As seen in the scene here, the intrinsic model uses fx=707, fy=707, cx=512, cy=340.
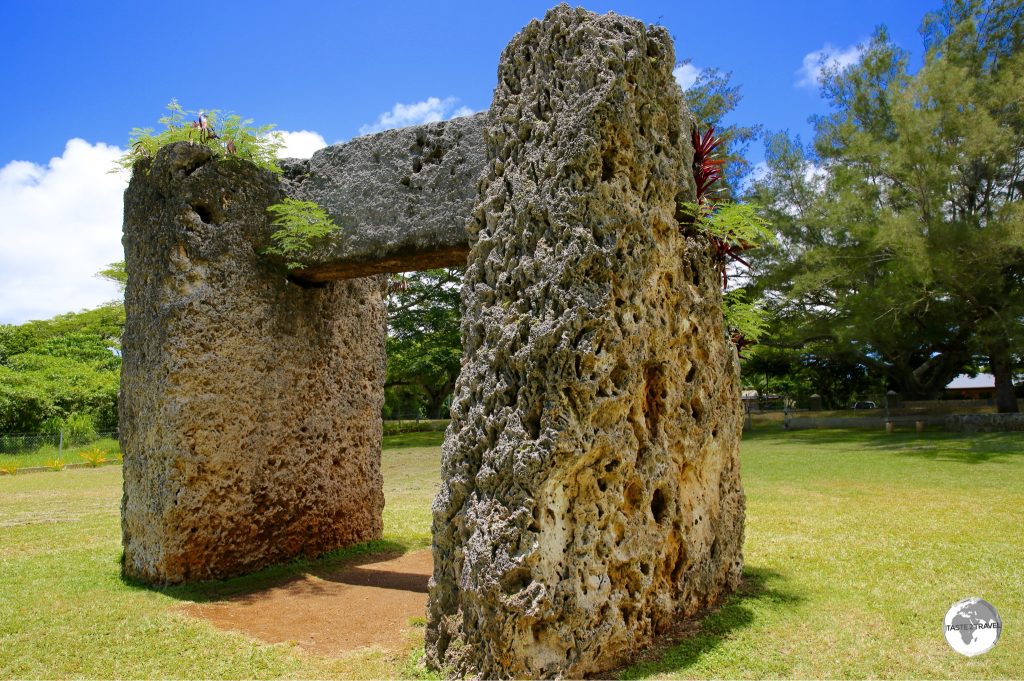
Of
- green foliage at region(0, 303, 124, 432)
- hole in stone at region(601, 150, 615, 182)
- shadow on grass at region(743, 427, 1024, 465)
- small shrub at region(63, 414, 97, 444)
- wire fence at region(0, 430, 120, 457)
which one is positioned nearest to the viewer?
hole in stone at region(601, 150, 615, 182)

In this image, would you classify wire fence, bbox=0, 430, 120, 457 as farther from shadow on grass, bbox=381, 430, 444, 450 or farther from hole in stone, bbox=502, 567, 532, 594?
hole in stone, bbox=502, 567, 532, 594

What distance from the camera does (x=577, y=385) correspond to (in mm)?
3895

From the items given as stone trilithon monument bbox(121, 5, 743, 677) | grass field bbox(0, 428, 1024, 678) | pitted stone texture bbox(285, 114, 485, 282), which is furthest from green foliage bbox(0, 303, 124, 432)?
pitted stone texture bbox(285, 114, 485, 282)

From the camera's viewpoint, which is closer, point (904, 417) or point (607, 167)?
point (607, 167)

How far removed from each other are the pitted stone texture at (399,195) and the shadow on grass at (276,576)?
2.86 metres

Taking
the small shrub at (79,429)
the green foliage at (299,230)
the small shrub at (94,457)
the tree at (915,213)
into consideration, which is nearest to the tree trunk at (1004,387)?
the tree at (915,213)

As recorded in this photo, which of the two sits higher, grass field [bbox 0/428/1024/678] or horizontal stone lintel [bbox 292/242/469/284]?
horizontal stone lintel [bbox 292/242/469/284]

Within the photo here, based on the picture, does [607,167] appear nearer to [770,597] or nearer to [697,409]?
[697,409]

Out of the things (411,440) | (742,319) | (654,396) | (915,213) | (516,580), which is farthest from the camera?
(411,440)

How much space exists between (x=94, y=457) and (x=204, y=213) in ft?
52.8

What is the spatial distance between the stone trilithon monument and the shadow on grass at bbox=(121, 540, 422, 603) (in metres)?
0.15

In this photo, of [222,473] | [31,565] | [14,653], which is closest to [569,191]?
[222,473]

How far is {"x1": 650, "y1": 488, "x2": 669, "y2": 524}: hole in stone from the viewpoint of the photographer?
14.3 feet

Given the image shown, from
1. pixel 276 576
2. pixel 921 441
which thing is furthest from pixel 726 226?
pixel 921 441
